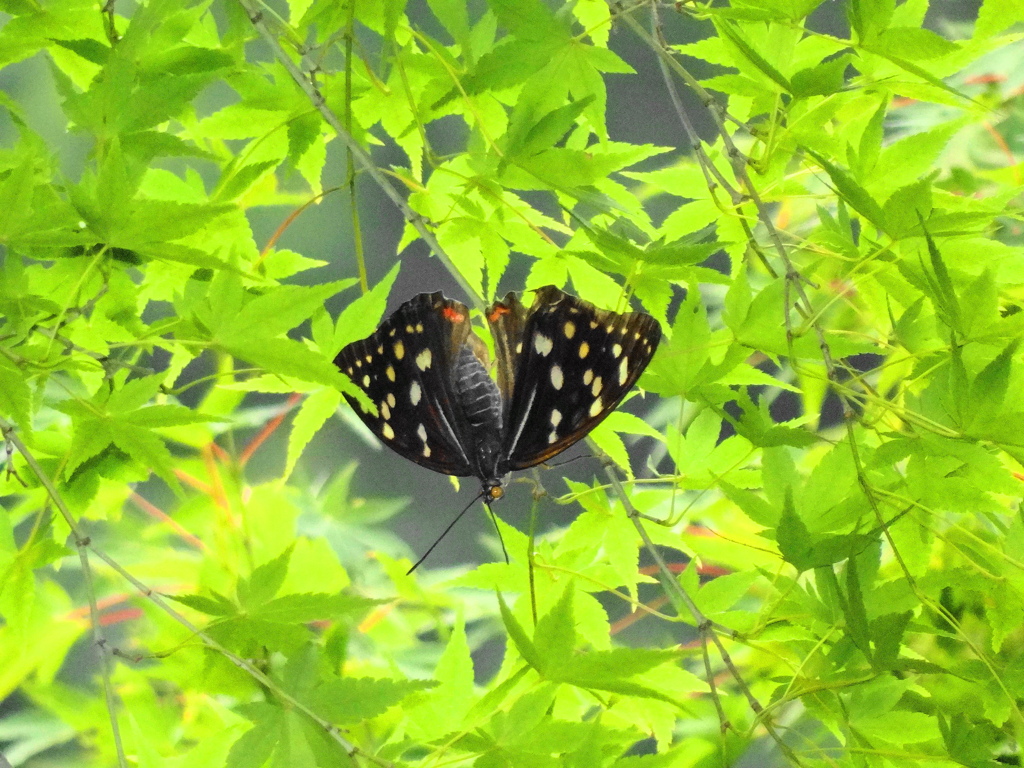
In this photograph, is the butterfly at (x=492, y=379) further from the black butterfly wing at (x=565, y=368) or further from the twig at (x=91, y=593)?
the twig at (x=91, y=593)

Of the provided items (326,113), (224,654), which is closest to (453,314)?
(326,113)

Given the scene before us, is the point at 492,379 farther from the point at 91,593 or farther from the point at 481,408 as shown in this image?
the point at 91,593

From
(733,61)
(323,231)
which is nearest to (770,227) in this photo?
(733,61)

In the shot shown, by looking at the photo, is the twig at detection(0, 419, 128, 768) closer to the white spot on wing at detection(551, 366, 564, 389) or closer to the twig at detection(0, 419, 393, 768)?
the twig at detection(0, 419, 393, 768)

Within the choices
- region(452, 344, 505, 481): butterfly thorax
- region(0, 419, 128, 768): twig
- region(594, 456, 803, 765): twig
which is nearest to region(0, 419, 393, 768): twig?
region(0, 419, 128, 768): twig

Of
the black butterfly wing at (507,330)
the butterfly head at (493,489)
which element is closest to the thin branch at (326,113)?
the black butterfly wing at (507,330)

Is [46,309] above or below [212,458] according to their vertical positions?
above

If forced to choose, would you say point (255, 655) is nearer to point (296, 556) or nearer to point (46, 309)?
point (46, 309)
